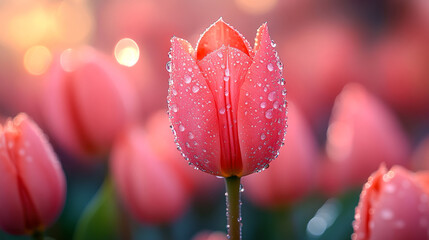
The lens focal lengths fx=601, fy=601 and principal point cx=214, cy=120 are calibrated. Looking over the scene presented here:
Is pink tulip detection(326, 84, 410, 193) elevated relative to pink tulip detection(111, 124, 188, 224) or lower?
elevated

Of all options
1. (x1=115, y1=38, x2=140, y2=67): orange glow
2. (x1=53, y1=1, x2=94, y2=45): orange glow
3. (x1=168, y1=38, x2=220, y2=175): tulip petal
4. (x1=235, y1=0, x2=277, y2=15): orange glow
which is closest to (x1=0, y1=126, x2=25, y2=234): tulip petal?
(x1=168, y1=38, x2=220, y2=175): tulip petal

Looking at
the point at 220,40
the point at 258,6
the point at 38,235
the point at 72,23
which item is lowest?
the point at 38,235

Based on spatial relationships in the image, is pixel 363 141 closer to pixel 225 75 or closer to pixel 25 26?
pixel 225 75

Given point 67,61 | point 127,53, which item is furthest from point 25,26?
point 67,61

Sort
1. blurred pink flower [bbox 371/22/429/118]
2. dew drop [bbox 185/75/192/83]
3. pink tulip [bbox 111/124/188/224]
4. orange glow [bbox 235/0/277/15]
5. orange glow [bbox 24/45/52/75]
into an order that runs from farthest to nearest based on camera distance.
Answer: orange glow [bbox 235/0/277/15] → orange glow [bbox 24/45/52/75] → blurred pink flower [bbox 371/22/429/118] → pink tulip [bbox 111/124/188/224] → dew drop [bbox 185/75/192/83]

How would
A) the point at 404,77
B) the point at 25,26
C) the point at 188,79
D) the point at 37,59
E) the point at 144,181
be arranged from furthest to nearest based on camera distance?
the point at 25,26 → the point at 37,59 → the point at 404,77 → the point at 144,181 → the point at 188,79

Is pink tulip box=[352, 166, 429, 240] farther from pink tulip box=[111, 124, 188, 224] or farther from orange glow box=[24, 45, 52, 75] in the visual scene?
orange glow box=[24, 45, 52, 75]
